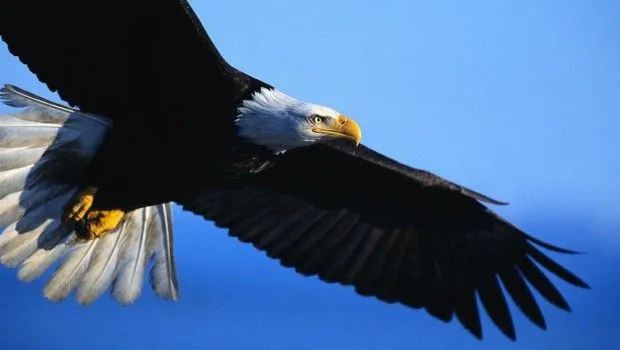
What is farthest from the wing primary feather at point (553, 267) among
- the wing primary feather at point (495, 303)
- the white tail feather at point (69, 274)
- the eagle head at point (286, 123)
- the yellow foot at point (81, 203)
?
the white tail feather at point (69, 274)

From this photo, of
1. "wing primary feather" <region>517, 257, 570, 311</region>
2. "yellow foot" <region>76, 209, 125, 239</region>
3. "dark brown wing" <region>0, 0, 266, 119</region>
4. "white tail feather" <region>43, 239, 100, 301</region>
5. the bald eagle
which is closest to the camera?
"dark brown wing" <region>0, 0, 266, 119</region>

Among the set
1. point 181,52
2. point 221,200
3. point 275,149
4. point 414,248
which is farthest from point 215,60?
point 414,248

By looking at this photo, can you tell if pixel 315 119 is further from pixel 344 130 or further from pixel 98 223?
pixel 98 223

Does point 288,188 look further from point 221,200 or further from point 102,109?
point 102,109

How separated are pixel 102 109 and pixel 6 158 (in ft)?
2.29

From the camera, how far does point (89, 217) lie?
20.7 feet

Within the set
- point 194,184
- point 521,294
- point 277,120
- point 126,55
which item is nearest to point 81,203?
point 194,184

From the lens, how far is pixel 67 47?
547 centimetres

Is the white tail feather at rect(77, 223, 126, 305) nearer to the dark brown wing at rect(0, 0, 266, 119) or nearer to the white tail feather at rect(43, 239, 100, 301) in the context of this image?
the white tail feather at rect(43, 239, 100, 301)

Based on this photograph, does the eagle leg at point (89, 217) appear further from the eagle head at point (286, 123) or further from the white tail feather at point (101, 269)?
the eagle head at point (286, 123)

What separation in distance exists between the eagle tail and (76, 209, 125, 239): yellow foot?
9cm

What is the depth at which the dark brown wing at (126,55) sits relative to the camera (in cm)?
527

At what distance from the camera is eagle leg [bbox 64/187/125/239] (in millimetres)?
6109

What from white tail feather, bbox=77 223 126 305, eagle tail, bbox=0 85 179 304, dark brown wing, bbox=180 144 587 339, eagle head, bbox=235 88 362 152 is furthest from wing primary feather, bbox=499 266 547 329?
white tail feather, bbox=77 223 126 305
